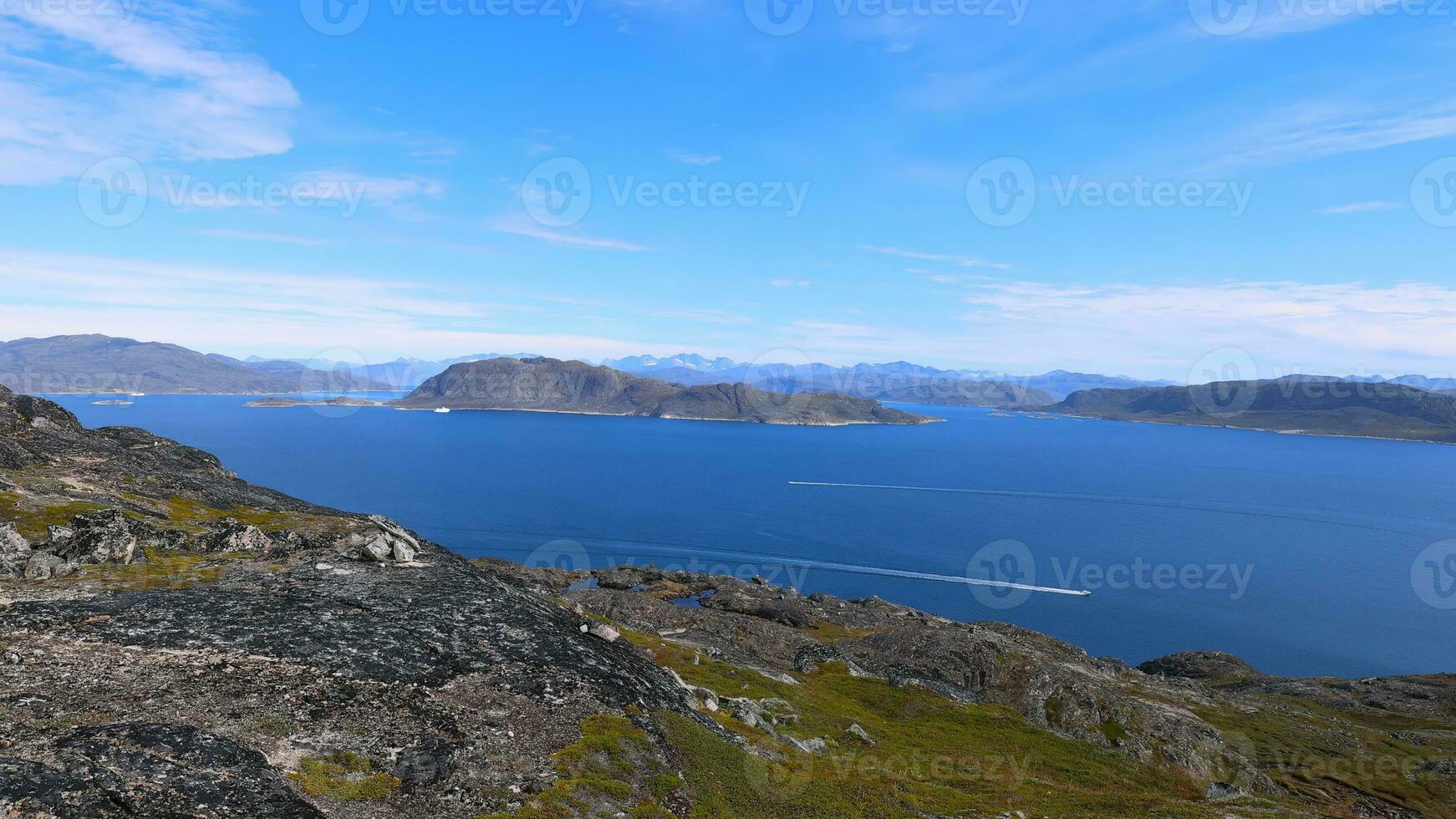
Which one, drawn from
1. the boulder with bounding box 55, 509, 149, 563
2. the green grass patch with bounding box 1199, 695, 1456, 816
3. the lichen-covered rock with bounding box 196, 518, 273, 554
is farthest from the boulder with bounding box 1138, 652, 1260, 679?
the boulder with bounding box 55, 509, 149, 563

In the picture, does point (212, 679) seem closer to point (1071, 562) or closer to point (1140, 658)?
point (1140, 658)

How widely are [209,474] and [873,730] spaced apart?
94.1 metres

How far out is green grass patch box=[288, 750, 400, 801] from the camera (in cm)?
2234

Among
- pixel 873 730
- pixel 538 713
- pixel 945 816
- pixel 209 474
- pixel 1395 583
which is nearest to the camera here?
pixel 538 713

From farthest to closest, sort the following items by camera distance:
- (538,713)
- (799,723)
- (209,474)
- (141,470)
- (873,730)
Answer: (209,474), (141,470), (873,730), (799,723), (538,713)

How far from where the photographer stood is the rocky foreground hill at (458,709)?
2289 centimetres

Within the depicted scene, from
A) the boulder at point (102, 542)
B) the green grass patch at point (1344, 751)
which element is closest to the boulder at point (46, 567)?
the boulder at point (102, 542)

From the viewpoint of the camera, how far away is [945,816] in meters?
35.9

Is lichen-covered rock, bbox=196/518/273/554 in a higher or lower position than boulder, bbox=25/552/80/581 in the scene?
lower

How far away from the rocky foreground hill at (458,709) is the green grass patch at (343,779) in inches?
3.2

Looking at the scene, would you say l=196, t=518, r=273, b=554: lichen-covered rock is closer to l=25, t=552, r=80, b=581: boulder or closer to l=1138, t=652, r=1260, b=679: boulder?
l=25, t=552, r=80, b=581: boulder

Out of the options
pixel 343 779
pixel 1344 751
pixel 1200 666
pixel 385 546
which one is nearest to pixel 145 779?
pixel 343 779

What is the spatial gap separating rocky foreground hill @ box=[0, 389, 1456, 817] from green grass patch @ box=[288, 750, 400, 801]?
0.08 m

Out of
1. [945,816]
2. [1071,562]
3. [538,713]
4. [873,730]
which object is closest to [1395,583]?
[1071,562]
